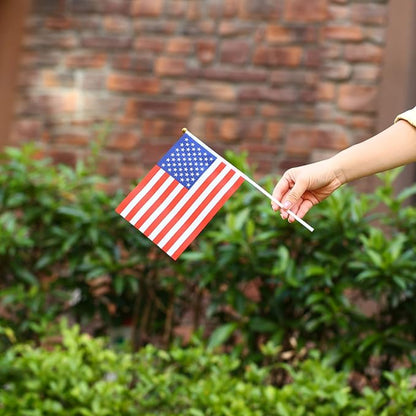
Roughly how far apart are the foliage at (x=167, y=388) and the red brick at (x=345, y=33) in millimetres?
2614

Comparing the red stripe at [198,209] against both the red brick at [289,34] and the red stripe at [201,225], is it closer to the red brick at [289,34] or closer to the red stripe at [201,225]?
the red stripe at [201,225]

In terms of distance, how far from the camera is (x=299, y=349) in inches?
179

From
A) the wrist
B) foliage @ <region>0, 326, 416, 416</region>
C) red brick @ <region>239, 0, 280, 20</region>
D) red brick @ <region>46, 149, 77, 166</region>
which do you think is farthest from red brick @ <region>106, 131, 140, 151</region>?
the wrist

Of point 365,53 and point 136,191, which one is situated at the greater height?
point 365,53

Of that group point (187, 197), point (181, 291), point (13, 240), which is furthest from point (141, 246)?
point (187, 197)

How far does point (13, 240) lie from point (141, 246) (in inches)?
26.5

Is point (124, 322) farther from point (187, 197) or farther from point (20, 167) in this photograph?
point (187, 197)

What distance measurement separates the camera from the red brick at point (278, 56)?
21.2ft

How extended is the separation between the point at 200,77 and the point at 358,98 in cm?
111

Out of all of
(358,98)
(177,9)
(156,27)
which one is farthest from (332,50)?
(156,27)

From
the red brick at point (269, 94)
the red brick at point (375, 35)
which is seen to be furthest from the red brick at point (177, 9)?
the red brick at point (375, 35)

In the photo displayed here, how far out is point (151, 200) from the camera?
331 cm

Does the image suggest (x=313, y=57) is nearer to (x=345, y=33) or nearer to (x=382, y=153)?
(x=345, y=33)

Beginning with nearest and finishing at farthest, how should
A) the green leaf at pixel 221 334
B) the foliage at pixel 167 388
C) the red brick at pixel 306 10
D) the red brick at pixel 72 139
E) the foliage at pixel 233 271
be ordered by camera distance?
1. the foliage at pixel 167 388
2. the foliage at pixel 233 271
3. the green leaf at pixel 221 334
4. the red brick at pixel 306 10
5. the red brick at pixel 72 139
